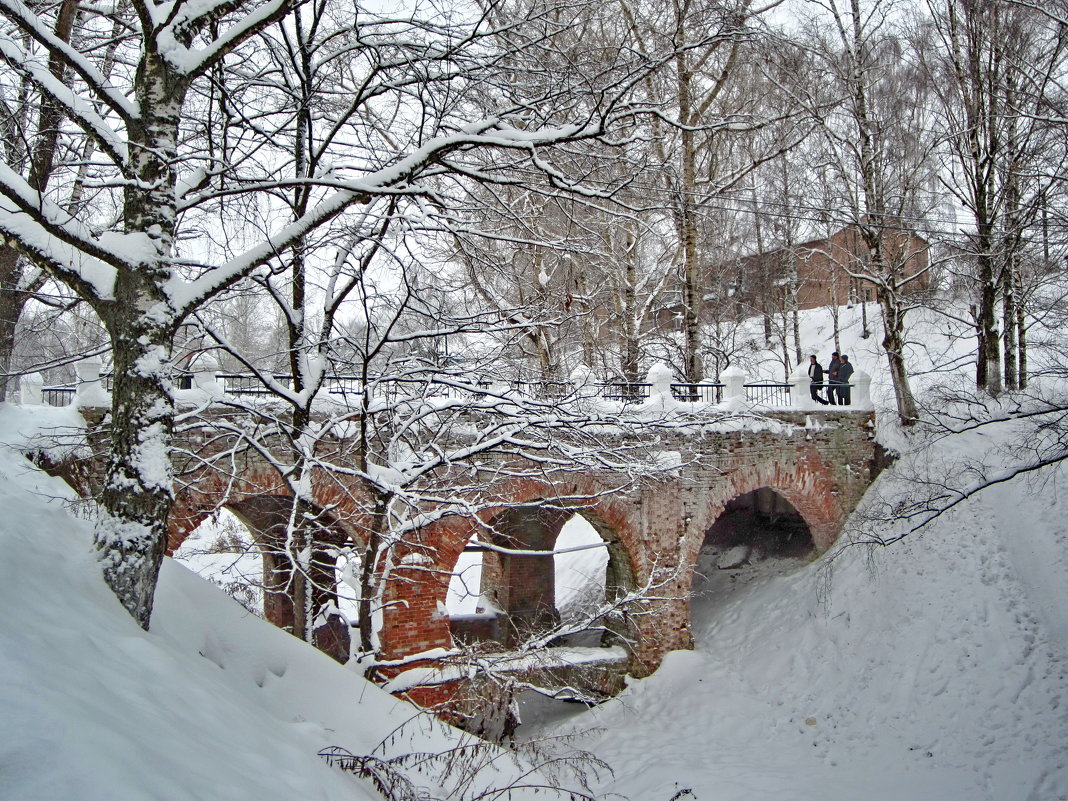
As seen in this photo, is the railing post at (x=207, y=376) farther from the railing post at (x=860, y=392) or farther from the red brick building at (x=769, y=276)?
the red brick building at (x=769, y=276)

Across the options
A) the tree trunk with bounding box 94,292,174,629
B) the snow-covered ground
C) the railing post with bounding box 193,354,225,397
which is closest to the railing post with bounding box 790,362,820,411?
the snow-covered ground

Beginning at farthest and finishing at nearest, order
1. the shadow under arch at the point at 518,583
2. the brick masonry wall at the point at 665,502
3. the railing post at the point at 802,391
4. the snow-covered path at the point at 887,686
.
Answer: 1. the shadow under arch at the point at 518,583
2. the railing post at the point at 802,391
3. the brick masonry wall at the point at 665,502
4. the snow-covered path at the point at 887,686

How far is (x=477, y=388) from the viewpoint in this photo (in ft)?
18.0

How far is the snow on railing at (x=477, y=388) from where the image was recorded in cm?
609

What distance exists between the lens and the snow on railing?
609 cm

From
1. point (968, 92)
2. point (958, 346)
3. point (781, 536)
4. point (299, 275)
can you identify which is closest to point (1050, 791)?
point (781, 536)

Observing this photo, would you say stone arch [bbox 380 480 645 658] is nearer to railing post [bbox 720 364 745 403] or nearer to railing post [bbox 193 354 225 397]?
railing post [bbox 720 364 745 403]

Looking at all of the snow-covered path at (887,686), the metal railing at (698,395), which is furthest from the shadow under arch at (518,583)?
the snow-covered path at (887,686)

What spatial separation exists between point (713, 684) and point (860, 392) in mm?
5774

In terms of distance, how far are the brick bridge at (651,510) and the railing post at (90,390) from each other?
0.47ft

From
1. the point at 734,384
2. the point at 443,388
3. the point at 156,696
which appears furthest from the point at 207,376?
the point at 734,384

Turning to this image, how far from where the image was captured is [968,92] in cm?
1188

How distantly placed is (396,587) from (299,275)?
4481 mm

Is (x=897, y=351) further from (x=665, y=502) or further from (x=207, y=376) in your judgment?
(x=207, y=376)
